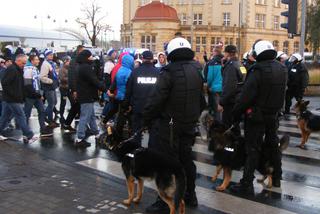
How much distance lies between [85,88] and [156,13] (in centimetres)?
6318

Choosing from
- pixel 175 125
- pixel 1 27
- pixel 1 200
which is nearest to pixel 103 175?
pixel 1 200

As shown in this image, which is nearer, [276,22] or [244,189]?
[244,189]

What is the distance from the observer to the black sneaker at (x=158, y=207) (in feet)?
18.6

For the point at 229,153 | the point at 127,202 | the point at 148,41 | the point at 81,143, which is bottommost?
the point at 127,202

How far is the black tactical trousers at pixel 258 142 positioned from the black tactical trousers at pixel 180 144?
1077 mm

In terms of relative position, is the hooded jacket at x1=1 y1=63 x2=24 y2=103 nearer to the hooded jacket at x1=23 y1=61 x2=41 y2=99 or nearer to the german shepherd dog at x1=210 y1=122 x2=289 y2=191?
the hooded jacket at x1=23 y1=61 x2=41 y2=99

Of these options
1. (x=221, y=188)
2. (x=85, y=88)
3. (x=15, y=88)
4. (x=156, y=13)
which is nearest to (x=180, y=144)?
(x=221, y=188)

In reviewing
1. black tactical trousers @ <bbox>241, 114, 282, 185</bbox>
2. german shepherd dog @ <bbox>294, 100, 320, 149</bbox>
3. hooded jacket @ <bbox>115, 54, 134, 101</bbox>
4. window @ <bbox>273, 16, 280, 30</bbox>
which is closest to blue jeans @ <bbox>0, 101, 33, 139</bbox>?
hooded jacket @ <bbox>115, 54, 134, 101</bbox>

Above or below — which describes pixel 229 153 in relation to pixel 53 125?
above

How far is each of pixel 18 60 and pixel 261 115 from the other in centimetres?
551

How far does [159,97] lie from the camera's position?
212 inches

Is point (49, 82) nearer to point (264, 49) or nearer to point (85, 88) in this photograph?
point (85, 88)

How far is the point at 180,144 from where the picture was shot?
5.65 m

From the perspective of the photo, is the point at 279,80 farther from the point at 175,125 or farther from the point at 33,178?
the point at 33,178
